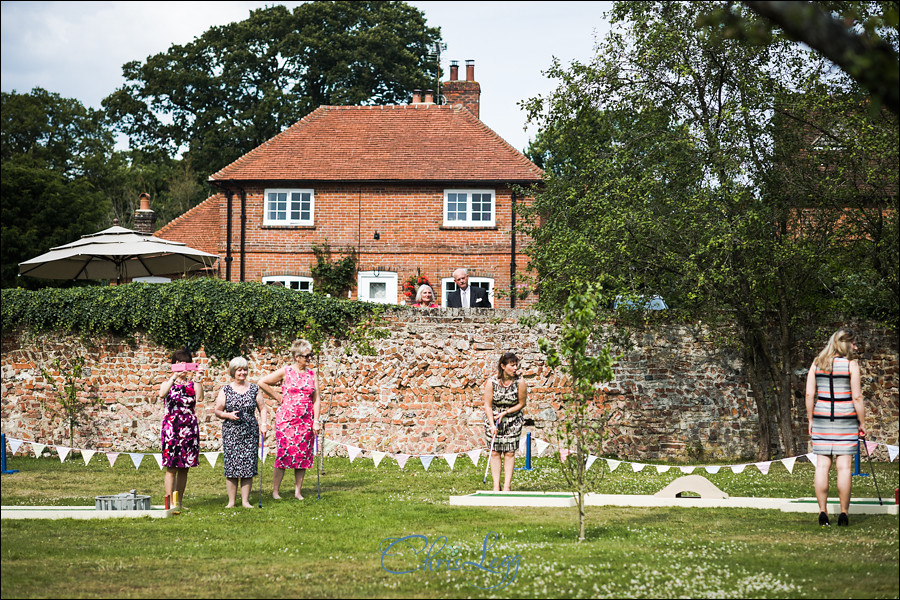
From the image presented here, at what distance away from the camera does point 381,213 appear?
84.4ft

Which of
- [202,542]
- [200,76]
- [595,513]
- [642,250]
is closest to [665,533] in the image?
[595,513]

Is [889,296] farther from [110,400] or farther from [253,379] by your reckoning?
[110,400]

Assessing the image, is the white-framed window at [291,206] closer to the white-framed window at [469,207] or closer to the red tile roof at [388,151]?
the red tile roof at [388,151]

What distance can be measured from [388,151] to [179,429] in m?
17.1

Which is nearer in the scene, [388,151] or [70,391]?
[70,391]

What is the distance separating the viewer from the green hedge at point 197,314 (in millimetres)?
16625

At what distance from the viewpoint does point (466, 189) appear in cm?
2553

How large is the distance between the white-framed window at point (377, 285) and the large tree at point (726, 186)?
31.1 ft

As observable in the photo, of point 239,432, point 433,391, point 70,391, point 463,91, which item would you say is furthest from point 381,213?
point 239,432

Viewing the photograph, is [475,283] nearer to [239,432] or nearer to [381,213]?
[381,213]

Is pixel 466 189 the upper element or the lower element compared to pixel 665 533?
upper

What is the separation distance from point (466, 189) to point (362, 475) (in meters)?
13.1

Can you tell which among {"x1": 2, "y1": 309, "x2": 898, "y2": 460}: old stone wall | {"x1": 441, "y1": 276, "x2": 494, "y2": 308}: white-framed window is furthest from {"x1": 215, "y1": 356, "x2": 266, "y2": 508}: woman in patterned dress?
{"x1": 441, "y1": 276, "x2": 494, "y2": 308}: white-framed window

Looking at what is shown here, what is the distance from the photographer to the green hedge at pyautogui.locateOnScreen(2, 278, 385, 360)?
1662cm
